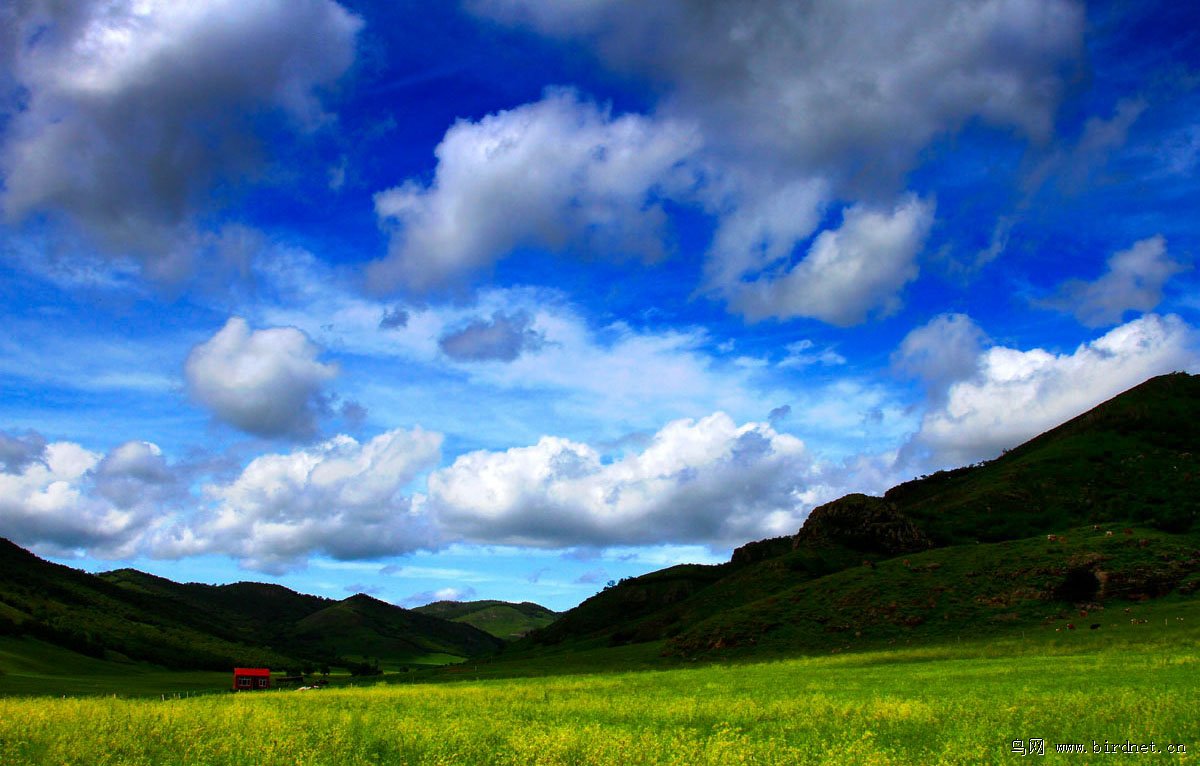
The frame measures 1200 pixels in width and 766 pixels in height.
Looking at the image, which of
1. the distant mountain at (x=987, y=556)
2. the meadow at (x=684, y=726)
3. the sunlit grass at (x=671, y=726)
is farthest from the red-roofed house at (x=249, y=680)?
the sunlit grass at (x=671, y=726)

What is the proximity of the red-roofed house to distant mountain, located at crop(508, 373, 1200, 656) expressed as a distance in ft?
186

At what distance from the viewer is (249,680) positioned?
103312 millimetres

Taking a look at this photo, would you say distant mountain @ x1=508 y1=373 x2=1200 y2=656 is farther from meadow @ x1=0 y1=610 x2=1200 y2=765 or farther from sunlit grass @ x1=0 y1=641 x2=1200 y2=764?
sunlit grass @ x1=0 y1=641 x2=1200 y2=764

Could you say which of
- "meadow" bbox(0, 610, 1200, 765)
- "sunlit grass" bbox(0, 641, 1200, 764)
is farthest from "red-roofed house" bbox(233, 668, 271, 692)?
"sunlit grass" bbox(0, 641, 1200, 764)

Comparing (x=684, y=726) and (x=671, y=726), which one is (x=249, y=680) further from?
(x=684, y=726)

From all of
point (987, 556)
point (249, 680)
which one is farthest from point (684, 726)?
point (987, 556)

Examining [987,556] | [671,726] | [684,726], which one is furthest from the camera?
[987,556]

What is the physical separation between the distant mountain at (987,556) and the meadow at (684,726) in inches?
2103

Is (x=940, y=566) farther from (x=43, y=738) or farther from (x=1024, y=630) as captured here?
(x=43, y=738)

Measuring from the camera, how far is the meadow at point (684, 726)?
2173 centimetres

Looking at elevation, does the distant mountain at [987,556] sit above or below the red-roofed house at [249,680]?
above

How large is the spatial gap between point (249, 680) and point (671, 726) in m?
92.4

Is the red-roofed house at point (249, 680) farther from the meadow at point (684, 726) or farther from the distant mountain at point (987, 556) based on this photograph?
the meadow at point (684, 726)

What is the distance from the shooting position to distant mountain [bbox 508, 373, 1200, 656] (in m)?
94.3
